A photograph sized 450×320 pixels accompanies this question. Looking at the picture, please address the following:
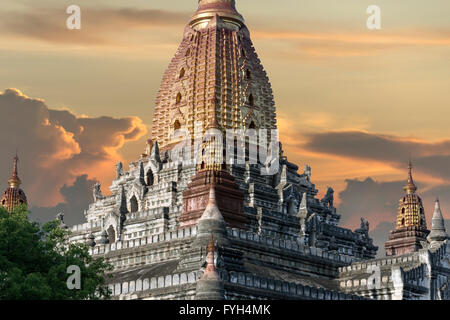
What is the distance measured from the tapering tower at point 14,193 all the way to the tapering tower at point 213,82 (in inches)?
625

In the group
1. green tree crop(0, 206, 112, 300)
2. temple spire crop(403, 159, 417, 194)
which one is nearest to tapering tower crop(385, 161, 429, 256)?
temple spire crop(403, 159, 417, 194)

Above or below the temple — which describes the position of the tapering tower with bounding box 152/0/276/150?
above

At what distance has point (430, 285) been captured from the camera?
183 ft

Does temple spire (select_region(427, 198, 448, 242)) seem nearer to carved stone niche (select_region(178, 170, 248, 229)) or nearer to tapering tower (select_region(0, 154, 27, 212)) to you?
carved stone niche (select_region(178, 170, 248, 229))

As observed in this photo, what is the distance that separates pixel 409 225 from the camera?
9188cm

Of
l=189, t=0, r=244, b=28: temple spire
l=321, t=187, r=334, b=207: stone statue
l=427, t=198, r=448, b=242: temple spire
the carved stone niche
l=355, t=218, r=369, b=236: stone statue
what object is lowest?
l=427, t=198, r=448, b=242: temple spire

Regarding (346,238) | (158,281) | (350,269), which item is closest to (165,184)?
(346,238)

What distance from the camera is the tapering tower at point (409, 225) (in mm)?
89125

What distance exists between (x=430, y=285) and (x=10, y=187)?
144 feet

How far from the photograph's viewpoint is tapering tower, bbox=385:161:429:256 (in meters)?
89.1

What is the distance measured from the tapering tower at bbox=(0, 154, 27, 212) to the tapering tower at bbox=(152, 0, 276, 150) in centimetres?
1587

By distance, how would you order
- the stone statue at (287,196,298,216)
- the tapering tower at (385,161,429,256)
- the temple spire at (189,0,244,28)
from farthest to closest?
the tapering tower at (385,161,429,256)
the temple spire at (189,0,244,28)
the stone statue at (287,196,298,216)

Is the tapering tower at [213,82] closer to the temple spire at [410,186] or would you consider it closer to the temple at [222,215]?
the temple at [222,215]
